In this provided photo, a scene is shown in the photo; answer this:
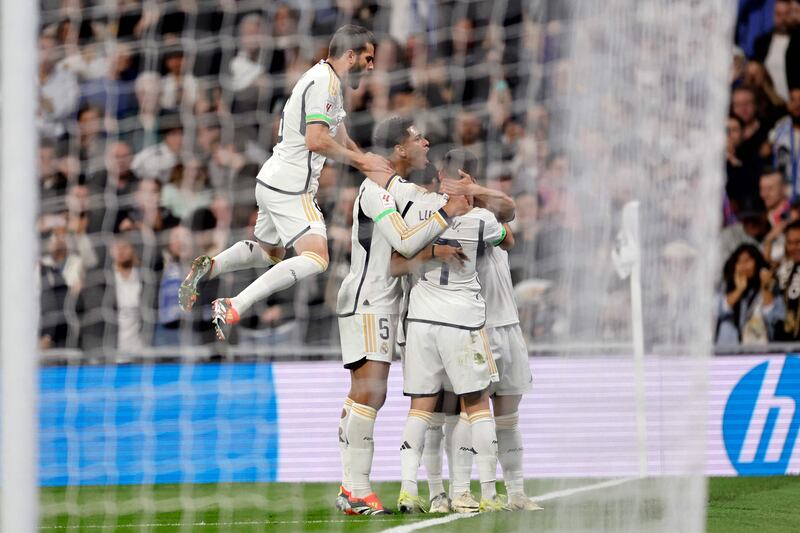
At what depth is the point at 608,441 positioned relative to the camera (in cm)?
832

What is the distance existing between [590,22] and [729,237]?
4419mm

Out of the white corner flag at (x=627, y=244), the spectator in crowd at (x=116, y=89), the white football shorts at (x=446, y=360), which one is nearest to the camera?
the white corner flag at (x=627, y=244)

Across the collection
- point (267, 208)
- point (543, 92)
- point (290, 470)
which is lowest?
point (290, 470)

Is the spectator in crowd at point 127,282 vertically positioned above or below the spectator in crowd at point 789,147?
below

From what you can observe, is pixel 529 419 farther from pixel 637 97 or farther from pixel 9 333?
pixel 9 333

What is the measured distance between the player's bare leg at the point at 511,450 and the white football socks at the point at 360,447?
69 cm

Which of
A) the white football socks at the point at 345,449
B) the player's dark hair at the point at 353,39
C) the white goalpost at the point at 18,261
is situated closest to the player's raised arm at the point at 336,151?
the player's dark hair at the point at 353,39

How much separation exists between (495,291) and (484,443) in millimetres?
930

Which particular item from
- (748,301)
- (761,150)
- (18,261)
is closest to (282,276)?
(18,261)

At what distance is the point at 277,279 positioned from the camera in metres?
6.49

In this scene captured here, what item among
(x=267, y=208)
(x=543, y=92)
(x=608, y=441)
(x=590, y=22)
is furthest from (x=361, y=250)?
(x=608, y=441)

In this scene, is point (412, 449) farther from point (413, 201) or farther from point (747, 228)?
point (747, 228)

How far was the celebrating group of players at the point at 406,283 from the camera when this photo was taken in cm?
642

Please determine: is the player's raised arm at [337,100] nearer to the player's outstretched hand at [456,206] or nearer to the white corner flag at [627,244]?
the player's outstretched hand at [456,206]
